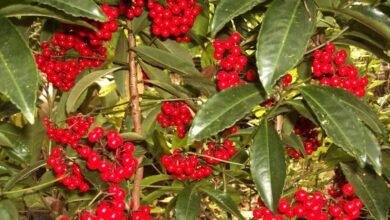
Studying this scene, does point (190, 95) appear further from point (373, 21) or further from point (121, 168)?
point (373, 21)

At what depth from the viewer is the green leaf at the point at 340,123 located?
0.92 meters

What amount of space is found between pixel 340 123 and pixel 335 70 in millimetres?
290

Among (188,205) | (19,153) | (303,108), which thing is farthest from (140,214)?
(303,108)

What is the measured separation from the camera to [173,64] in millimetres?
1404

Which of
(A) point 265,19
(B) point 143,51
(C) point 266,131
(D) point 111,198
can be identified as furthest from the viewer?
(B) point 143,51

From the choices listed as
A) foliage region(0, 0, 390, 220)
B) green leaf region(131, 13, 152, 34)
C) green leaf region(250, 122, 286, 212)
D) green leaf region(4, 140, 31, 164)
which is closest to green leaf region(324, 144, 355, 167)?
foliage region(0, 0, 390, 220)

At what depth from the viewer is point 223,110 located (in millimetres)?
1051

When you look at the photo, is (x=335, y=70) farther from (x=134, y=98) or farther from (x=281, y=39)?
(x=134, y=98)

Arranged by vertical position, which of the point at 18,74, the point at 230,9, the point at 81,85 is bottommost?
the point at 81,85

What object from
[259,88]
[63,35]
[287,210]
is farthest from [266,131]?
[63,35]

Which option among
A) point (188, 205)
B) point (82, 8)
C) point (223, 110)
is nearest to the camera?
point (82, 8)

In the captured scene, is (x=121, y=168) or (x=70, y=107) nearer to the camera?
(x=121, y=168)

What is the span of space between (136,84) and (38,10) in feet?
1.75

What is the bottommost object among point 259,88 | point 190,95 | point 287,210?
point 287,210
